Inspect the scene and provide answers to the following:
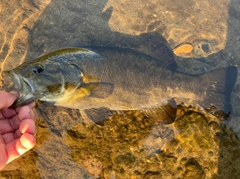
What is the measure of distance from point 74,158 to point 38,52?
210 centimetres

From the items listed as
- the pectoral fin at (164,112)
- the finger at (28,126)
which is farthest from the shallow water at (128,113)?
the finger at (28,126)

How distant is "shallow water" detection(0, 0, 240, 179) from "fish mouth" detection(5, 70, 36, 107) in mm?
1062

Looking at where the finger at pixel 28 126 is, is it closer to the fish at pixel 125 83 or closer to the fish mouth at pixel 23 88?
the fish mouth at pixel 23 88

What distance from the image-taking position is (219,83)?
4633 millimetres

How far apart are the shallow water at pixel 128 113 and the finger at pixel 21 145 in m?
1.09

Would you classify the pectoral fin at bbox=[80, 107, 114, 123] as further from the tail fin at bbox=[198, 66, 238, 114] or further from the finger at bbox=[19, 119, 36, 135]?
the tail fin at bbox=[198, 66, 238, 114]

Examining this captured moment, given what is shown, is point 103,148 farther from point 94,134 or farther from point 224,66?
point 224,66

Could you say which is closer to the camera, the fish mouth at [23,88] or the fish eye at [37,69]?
the fish mouth at [23,88]

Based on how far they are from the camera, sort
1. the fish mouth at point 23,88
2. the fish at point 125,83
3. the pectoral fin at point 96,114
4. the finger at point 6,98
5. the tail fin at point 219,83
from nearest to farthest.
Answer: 1. the finger at point 6,98
2. the fish mouth at point 23,88
3. the fish at point 125,83
4. the tail fin at point 219,83
5. the pectoral fin at point 96,114

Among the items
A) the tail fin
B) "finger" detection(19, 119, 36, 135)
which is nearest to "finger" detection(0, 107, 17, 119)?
"finger" detection(19, 119, 36, 135)

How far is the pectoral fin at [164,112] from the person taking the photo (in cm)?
485

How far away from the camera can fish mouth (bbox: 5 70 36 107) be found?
382 cm

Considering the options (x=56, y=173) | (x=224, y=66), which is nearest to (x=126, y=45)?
(x=224, y=66)

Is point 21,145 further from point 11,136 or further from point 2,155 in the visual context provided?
point 11,136
